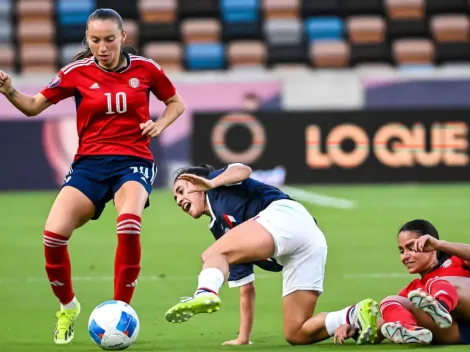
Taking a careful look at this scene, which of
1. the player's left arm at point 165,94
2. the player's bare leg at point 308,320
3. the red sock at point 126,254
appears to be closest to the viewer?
the player's bare leg at point 308,320

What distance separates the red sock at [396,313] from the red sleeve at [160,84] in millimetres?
2173

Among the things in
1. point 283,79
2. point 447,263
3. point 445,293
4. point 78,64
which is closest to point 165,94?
point 78,64

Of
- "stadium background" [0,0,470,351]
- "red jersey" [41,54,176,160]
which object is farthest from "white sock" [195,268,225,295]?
"red jersey" [41,54,176,160]

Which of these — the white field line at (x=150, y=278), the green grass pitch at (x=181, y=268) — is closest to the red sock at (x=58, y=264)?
the green grass pitch at (x=181, y=268)

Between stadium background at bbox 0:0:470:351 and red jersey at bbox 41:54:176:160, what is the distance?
114cm

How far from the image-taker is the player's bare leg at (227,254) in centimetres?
532

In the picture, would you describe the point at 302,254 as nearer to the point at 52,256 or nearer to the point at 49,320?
the point at 52,256

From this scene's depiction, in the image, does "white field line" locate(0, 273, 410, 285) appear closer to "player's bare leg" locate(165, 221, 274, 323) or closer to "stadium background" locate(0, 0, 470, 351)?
"stadium background" locate(0, 0, 470, 351)

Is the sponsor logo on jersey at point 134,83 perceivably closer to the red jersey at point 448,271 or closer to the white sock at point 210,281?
the white sock at point 210,281

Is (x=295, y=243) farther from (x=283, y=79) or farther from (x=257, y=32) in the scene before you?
(x=257, y=32)

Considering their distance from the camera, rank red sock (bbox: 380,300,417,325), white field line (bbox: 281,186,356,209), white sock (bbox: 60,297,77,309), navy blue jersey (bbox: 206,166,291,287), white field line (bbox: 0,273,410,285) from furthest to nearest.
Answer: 1. white field line (bbox: 281,186,356,209)
2. white field line (bbox: 0,273,410,285)
3. white sock (bbox: 60,297,77,309)
4. navy blue jersey (bbox: 206,166,291,287)
5. red sock (bbox: 380,300,417,325)

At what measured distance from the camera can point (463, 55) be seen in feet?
71.8

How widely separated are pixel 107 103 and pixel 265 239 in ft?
5.00

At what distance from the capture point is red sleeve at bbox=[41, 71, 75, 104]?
22.7 feet
